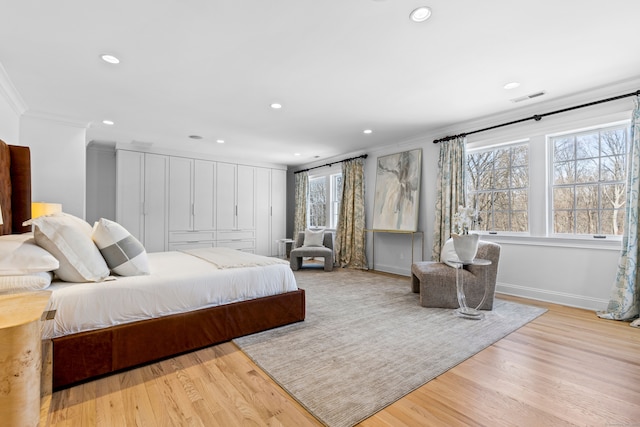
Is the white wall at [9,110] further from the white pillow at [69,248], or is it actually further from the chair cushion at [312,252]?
the chair cushion at [312,252]

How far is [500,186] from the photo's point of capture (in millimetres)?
4250

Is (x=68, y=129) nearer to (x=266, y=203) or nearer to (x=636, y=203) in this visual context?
(x=266, y=203)

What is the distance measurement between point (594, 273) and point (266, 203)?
20.3 feet

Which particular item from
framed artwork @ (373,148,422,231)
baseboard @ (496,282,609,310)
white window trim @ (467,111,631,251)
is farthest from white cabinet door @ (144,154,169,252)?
baseboard @ (496,282,609,310)

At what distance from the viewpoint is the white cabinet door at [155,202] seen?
233 inches

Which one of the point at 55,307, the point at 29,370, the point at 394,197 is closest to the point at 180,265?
the point at 55,307

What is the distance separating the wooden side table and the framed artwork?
4.74 meters

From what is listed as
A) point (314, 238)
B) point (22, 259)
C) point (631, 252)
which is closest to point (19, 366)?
point (22, 259)

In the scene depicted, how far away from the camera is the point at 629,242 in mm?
3008

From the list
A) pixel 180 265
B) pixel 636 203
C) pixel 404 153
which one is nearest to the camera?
pixel 180 265

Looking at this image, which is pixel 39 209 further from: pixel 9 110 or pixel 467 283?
pixel 467 283

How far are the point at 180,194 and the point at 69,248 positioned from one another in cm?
458

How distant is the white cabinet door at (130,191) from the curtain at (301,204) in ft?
11.2

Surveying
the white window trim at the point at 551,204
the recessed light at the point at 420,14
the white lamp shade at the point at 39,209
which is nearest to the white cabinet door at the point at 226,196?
the white lamp shade at the point at 39,209
